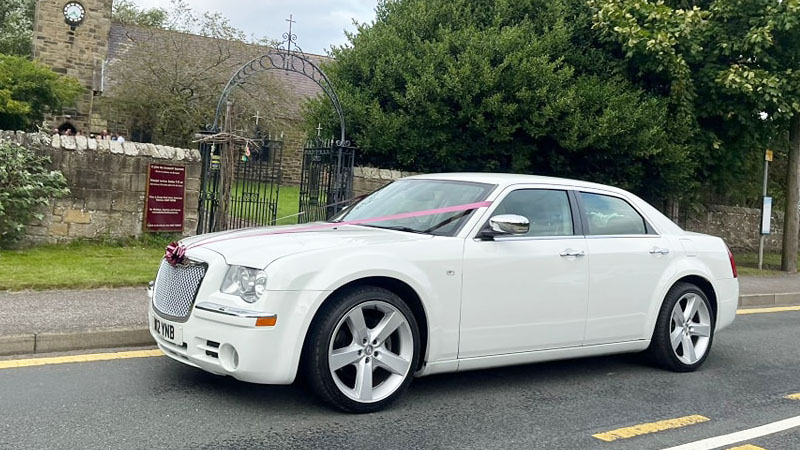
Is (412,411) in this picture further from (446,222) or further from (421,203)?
(421,203)

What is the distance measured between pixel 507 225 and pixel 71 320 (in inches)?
159

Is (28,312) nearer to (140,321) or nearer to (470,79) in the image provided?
(140,321)

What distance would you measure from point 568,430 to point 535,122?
396 inches

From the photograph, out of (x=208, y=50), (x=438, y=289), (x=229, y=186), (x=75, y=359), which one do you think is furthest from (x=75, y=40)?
(x=438, y=289)

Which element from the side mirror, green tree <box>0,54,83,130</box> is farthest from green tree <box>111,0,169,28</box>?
the side mirror

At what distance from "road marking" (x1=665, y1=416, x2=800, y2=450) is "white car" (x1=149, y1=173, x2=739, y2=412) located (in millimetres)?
1362

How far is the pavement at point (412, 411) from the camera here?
454 centimetres

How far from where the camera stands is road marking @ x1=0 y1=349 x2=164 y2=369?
5.87 m

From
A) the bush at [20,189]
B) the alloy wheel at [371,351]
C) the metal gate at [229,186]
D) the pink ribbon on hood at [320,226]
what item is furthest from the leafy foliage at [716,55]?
the alloy wheel at [371,351]

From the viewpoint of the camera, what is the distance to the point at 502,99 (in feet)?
47.1

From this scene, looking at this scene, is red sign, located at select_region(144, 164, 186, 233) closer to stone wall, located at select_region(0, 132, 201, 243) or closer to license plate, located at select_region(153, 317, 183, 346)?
stone wall, located at select_region(0, 132, 201, 243)

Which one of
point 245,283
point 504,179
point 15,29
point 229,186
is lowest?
point 245,283

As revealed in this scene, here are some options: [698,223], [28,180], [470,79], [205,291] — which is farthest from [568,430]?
[698,223]

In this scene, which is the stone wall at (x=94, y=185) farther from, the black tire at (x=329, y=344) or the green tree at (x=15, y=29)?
the green tree at (x=15, y=29)
